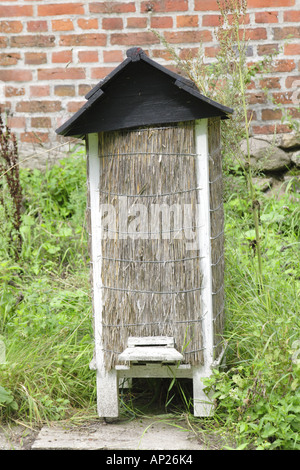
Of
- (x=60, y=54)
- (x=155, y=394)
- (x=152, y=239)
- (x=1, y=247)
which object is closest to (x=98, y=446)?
(x=155, y=394)

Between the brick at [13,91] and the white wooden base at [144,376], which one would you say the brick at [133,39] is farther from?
the white wooden base at [144,376]

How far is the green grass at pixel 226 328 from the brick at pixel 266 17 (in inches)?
56.0

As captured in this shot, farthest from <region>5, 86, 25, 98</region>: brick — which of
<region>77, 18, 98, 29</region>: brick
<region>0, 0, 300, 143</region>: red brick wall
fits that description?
<region>77, 18, 98, 29</region>: brick

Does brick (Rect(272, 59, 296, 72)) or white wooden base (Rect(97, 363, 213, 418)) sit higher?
brick (Rect(272, 59, 296, 72))

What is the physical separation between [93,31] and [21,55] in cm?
67

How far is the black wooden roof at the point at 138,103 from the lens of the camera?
9.18ft

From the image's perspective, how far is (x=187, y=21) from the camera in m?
5.21

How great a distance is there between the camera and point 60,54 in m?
5.32

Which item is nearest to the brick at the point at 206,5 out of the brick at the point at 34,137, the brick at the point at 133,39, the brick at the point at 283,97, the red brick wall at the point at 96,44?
the red brick wall at the point at 96,44

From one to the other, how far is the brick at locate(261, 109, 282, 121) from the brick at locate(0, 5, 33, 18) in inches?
86.8

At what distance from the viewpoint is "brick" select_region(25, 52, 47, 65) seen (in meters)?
5.34

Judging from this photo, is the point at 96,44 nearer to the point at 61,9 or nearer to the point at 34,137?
the point at 61,9

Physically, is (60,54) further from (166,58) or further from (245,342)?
(245,342)

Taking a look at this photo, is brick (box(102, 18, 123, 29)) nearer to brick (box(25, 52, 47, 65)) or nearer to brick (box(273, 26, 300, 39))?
brick (box(25, 52, 47, 65))
